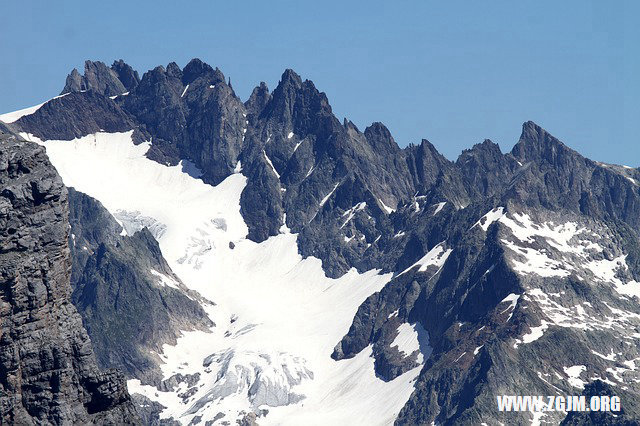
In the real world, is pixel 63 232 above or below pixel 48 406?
above

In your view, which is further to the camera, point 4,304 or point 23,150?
point 23,150

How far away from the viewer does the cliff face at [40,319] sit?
8031 centimetres

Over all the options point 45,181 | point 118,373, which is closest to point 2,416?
point 118,373

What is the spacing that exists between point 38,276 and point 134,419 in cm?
933

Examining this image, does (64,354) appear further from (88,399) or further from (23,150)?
(23,150)

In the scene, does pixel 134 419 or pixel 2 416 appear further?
pixel 134 419

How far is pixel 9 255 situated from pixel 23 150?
7164 mm

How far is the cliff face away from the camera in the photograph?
80312mm

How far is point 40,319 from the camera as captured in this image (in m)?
82.4

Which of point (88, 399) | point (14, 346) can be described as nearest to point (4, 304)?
point (14, 346)

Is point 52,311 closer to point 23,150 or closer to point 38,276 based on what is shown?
point 38,276

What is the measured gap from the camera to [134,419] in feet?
274

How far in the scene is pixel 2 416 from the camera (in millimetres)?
78500

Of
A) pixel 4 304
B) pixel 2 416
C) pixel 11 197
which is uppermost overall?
pixel 11 197
